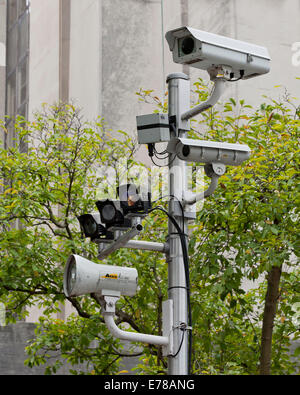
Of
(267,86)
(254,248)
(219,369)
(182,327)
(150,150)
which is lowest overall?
(219,369)

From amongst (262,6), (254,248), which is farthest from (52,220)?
(262,6)

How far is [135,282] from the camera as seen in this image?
7285mm

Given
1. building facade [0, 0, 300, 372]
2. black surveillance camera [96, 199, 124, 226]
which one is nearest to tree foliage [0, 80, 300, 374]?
black surveillance camera [96, 199, 124, 226]

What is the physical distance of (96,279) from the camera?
706cm

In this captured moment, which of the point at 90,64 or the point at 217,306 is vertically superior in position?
the point at 90,64

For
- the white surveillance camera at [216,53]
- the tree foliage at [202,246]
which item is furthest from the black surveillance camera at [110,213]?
the tree foliage at [202,246]

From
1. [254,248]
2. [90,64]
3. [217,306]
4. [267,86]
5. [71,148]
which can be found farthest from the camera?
[90,64]

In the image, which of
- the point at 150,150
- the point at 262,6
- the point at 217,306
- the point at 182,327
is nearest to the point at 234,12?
the point at 262,6

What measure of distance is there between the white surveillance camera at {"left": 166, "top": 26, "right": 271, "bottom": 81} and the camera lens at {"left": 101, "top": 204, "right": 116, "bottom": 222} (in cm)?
143

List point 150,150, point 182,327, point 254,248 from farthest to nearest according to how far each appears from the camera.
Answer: point 254,248 < point 150,150 < point 182,327

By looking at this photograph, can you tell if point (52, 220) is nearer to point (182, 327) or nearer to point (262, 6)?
point (182, 327)

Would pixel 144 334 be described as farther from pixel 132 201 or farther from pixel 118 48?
pixel 118 48

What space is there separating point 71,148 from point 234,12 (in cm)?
592

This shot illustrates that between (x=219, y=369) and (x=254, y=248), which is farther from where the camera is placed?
(x=219, y=369)
